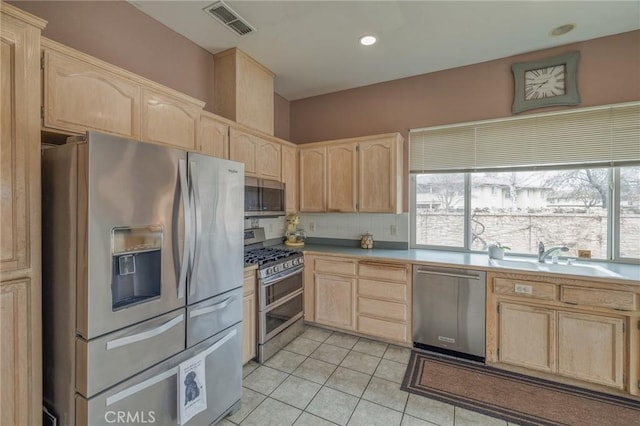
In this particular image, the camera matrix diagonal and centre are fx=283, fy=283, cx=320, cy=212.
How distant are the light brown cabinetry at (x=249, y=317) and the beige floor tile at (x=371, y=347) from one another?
1.05 m

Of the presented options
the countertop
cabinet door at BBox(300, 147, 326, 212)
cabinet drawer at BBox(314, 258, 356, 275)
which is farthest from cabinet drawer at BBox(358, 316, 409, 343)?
cabinet door at BBox(300, 147, 326, 212)

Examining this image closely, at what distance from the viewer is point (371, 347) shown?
293 centimetres

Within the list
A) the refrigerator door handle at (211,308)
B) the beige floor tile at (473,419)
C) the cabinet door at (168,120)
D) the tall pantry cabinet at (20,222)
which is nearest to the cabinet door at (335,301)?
the beige floor tile at (473,419)

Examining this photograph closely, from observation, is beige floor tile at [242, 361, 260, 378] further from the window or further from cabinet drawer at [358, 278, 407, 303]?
the window

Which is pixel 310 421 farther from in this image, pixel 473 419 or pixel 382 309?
pixel 382 309

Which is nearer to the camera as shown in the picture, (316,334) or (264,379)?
(264,379)

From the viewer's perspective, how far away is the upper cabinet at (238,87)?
2871 mm

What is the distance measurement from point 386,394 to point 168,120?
2.65 metres

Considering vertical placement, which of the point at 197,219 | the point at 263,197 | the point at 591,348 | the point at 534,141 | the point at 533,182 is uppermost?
the point at 534,141

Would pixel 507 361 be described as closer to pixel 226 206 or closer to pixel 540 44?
pixel 226 206

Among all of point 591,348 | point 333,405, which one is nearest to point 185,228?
point 333,405

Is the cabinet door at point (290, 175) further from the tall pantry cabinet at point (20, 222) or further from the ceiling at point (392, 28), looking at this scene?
the tall pantry cabinet at point (20, 222)

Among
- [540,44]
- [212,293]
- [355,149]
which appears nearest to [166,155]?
[212,293]

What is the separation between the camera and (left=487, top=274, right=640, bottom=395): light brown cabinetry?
2.11 meters
